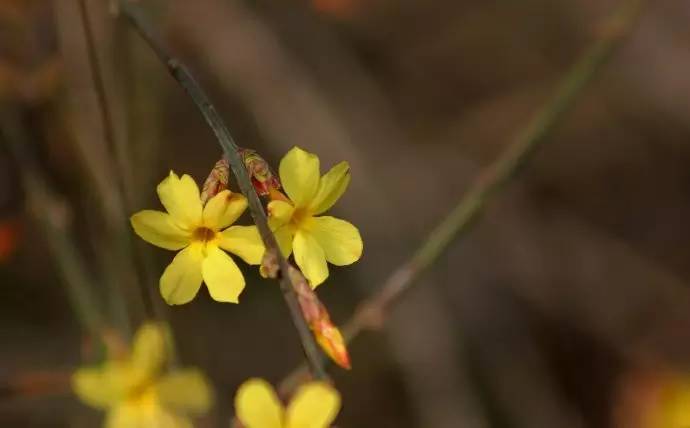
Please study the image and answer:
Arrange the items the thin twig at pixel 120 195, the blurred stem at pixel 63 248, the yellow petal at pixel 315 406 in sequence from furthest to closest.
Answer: the blurred stem at pixel 63 248 → the thin twig at pixel 120 195 → the yellow petal at pixel 315 406

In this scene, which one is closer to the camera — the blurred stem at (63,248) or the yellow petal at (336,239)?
the yellow petal at (336,239)

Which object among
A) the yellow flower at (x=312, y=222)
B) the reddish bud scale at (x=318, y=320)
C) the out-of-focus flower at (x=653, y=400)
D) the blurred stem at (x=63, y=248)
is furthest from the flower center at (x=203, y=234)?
the out-of-focus flower at (x=653, y=400)

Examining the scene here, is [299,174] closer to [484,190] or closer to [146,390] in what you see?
[146,390]

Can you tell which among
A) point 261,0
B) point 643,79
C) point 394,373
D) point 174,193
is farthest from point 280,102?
point 174,193

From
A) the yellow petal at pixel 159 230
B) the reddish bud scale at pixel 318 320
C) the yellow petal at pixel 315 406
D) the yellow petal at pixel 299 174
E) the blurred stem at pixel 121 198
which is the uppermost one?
the blurred stem at pixel 121 198

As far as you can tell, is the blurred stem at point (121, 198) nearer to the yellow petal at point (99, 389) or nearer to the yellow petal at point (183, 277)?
the yellow petal at point (99, 389)

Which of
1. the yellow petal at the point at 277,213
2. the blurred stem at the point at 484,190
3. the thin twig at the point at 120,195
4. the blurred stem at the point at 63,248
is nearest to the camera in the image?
the yellow petal at the point at 277,213

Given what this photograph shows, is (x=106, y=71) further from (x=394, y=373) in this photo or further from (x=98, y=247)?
(x=394, y=373)
